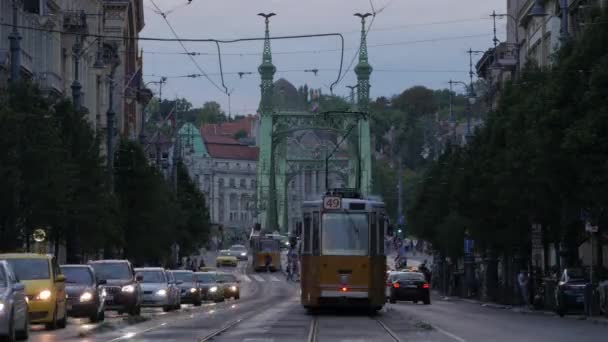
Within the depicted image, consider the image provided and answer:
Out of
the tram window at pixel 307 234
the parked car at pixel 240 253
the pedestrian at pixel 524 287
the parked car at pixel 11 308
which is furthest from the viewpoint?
the parked car at pixel 240 253

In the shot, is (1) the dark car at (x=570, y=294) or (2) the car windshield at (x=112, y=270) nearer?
(2) the car windshield at (x=112, y=270)

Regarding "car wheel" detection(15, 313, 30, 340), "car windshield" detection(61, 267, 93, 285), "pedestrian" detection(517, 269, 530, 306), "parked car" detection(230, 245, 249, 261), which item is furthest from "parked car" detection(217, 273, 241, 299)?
"parked car" detection(230, 245, 249, 261)

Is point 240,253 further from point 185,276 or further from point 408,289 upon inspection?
point 185,276

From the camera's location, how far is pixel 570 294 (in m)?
45.8

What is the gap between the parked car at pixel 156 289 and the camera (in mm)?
46781

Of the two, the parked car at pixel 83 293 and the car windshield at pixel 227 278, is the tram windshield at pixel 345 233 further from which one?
the car windshield at pixel 227 278

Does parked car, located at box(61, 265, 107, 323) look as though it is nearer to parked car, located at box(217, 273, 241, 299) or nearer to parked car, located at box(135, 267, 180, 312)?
parked car, located at box(135, 267, 180, 312)

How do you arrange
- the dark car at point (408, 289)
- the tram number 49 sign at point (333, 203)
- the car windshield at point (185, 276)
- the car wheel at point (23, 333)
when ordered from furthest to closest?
the dark car at point (408, 289)
the car windshield at point (185, 276)
the tram number 49 sign at point (333, 203)
the car wheel at point (23, 333)

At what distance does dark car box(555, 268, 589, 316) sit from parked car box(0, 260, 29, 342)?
22090 millimetres

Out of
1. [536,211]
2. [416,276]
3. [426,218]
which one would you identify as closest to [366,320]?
[536,211]

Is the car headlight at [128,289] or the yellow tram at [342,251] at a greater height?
the yellow tram at [342,251]

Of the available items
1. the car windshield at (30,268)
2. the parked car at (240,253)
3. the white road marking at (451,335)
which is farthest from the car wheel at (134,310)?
the parked car at (240,253)

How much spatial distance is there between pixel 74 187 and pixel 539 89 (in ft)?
50.3

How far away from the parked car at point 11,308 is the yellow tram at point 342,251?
45.6 feet
